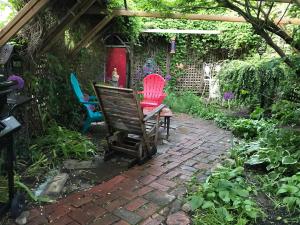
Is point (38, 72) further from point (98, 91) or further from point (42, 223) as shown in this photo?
point (42, 223)

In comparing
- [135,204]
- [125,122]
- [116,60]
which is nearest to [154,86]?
[116,60]

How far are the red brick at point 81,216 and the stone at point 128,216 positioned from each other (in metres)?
0.22

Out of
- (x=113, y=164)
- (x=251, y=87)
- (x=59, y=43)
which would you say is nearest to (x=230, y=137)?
(x=251, y=87)

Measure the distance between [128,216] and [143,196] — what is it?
0.36m

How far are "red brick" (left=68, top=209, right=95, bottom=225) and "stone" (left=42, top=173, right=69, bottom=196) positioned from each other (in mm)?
409

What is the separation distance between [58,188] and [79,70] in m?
3.15

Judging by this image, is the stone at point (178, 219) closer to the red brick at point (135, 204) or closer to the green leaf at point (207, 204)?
the green leaf at point (207, 204)

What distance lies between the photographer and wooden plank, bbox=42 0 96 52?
4.04 metres

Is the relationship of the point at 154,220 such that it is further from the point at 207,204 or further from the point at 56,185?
the point at 56,185

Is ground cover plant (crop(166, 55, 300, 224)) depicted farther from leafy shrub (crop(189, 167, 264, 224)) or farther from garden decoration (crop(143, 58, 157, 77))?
garden decoration (crop(143, 58, 157, 77))

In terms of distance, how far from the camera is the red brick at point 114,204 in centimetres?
240

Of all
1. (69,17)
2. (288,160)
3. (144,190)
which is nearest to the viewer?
(144,190)

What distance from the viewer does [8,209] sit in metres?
2.20

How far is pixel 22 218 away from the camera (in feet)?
7.29
